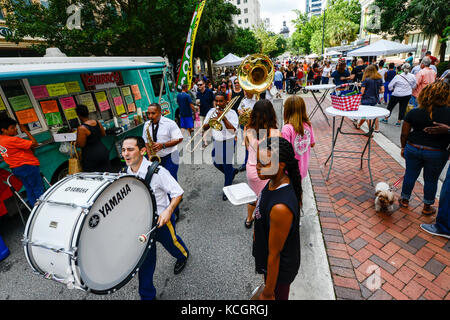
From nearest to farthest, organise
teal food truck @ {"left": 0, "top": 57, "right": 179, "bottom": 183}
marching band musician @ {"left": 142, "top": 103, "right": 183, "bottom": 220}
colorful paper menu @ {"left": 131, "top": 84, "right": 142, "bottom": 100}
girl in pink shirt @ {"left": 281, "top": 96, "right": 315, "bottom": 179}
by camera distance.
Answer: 1. girl in pink shirt @ {"left": 281, "top": 96, "right": 315, "bottom": 179}
2. marching band musician @ {"left": 142, "top": 103, "right": 183, "bottom": 220}
3. teal food truck @ {"left": 0, "top": 57, "right": 179, "bottom": 183}
4. colorful paper menu @ {"left": 131, "top": 84, "right": 142, "bottom": 100}

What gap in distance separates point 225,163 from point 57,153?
3.68 meters

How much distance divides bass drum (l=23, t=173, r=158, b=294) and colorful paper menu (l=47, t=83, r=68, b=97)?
13.8ft

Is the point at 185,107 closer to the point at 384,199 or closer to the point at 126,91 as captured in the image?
the point at 126,91

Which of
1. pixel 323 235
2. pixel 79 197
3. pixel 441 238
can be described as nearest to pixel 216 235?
pixel 323 235

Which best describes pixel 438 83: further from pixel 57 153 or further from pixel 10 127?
pixel 57 153

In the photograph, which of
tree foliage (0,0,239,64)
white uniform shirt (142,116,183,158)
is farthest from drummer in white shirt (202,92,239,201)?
tree foliage (0,0,239,64)

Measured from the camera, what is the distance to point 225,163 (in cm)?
429

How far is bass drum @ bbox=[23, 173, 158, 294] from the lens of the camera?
63.4 inches

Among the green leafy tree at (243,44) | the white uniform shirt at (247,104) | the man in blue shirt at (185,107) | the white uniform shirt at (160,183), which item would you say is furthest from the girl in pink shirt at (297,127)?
the green leafy tree at (243,44)

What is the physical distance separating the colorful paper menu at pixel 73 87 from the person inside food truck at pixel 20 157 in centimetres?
196

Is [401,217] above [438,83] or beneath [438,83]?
beneath

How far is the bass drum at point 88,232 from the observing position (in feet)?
5.29

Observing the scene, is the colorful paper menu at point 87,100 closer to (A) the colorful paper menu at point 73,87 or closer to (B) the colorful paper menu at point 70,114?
(A) the colorful paper menu at point 73,87

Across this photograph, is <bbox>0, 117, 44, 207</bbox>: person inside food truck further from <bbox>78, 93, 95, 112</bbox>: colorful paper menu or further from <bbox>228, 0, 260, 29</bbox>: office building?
<bbox>228, 0, 260, 29</bbox>: office building
